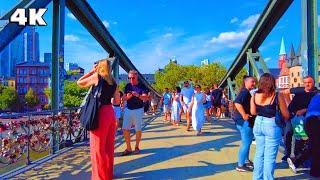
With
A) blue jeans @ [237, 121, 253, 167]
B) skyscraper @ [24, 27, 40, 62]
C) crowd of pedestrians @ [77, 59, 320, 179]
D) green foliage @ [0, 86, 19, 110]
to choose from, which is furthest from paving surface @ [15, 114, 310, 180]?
skyscraper @ [24, 27, 40, 62]

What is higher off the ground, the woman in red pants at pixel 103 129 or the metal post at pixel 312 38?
the metal post at pixel 312 38

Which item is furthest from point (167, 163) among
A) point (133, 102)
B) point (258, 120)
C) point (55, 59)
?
point (55, 59)

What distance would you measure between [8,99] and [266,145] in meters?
112

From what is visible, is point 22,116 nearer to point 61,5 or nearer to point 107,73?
point 107,73

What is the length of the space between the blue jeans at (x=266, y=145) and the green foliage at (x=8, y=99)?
106833mm

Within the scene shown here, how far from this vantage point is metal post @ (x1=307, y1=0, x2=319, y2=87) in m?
8.30

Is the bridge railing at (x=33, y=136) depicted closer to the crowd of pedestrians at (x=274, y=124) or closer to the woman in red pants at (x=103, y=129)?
the woman in red pants at (x=103, y=129)

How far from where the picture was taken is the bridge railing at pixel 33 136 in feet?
21.7

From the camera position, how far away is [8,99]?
110062mm

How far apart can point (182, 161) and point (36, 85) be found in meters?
127

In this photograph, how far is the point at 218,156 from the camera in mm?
8281

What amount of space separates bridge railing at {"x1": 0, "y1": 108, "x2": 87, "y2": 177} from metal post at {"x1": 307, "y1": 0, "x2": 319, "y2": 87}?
17.6ft

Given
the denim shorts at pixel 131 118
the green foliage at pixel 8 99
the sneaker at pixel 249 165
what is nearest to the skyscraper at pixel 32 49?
the green foliage at pixel 8 99

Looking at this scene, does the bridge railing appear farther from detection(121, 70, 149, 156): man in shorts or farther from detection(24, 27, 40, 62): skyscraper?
detection(24, 27, 40, 62): skyscraper
